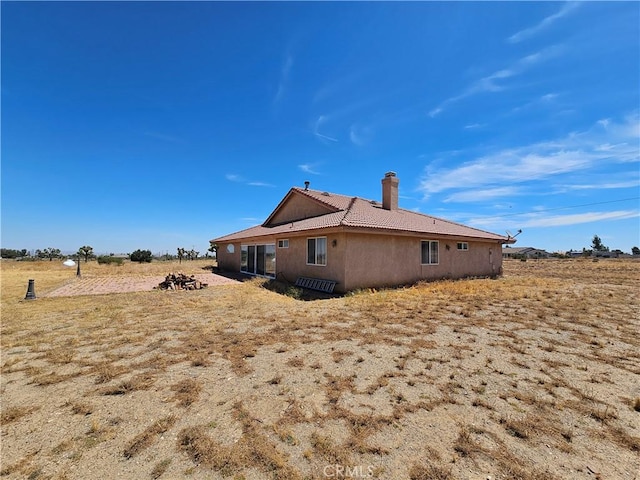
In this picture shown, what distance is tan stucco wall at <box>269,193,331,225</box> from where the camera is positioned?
1527 cm

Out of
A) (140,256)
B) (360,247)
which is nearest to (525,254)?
(360,247)

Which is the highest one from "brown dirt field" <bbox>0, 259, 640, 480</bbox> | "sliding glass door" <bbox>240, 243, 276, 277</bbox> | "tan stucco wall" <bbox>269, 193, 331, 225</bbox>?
"tan stucco wall" <bbox>269, 193, 331, 225</bbox>

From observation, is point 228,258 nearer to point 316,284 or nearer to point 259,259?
point 259,259

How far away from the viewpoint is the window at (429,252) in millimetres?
13488

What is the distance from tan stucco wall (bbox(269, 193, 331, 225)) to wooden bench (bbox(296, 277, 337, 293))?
3907 millimetres

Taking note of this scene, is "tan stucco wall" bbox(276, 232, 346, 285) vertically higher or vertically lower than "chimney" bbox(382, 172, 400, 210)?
lower

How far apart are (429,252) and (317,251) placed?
18.6 ft

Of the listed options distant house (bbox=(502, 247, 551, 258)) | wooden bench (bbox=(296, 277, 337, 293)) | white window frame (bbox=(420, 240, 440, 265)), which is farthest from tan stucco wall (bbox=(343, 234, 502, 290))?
distant house (bbox=(502, 247, 551, 258))

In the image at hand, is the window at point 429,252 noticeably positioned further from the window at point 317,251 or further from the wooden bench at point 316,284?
the wooden bench at point 316,284

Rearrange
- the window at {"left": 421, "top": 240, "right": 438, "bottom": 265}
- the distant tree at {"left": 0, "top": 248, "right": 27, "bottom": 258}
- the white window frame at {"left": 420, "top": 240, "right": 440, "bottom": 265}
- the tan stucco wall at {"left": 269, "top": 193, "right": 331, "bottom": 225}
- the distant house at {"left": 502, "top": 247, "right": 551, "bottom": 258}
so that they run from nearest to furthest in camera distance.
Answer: the white window frame at {"left": 420, "top": 240, "right": 440, "bottom": 265}
the window at {"left": 421, "top": 240, "right": 438, "bottom": 265}
the tan stucco wall at {"left": 269, "top": 193, "right": 331, "bottom": 225}
the distant tree at {"left": 0, "top": 248, "right": 27, "bottom": 258}
the distant house at {"left": 502, "top": 247, "right": 551, "bottom": 258}

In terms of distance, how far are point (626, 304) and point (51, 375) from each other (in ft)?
45.5

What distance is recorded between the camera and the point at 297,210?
56.6ft

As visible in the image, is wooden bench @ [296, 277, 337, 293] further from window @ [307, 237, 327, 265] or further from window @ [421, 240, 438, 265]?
window @ [421, 240, 438, 265]

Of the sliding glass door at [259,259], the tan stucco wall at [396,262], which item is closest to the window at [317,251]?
the tan stucco wall at [396,262]
